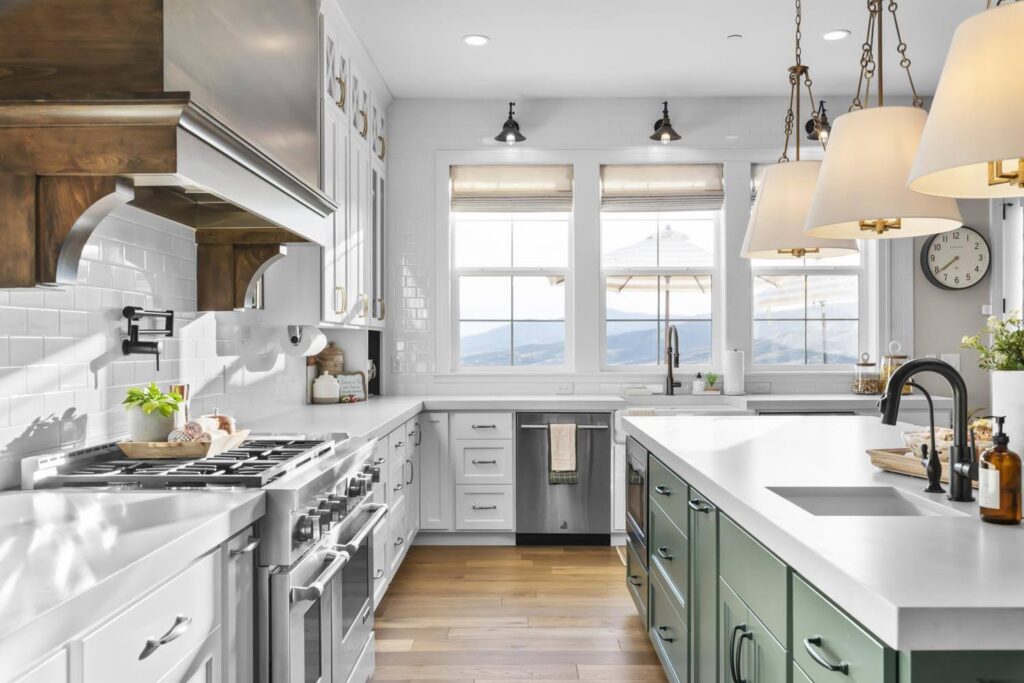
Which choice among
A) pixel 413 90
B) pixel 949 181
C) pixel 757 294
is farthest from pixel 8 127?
pixel 757 294

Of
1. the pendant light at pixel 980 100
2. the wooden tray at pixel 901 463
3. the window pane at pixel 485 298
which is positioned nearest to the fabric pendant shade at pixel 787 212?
the wooden tray at pixel 901 463

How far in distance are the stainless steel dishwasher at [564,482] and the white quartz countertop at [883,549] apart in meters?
2.20

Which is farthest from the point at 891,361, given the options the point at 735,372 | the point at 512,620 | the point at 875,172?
the point at 875,172

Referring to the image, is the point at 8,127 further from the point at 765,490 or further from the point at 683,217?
the point at 683,217

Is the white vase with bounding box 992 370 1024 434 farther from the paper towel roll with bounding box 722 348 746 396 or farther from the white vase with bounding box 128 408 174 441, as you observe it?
the paper towel roll with bounding box 722 348 746 396

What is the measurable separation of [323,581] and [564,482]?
2.75 metres

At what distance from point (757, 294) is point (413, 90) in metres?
2.66

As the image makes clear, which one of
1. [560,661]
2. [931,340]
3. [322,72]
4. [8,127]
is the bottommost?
[560,661]

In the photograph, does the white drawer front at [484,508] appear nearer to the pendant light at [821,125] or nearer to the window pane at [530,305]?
the window pane at [530,305]

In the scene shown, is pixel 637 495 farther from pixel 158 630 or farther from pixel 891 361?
pixel 891 361

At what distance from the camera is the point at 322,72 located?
11.2ft

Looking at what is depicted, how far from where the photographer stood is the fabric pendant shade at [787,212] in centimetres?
249

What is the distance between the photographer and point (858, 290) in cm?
536

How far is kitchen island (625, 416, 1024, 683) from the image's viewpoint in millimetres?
1028
